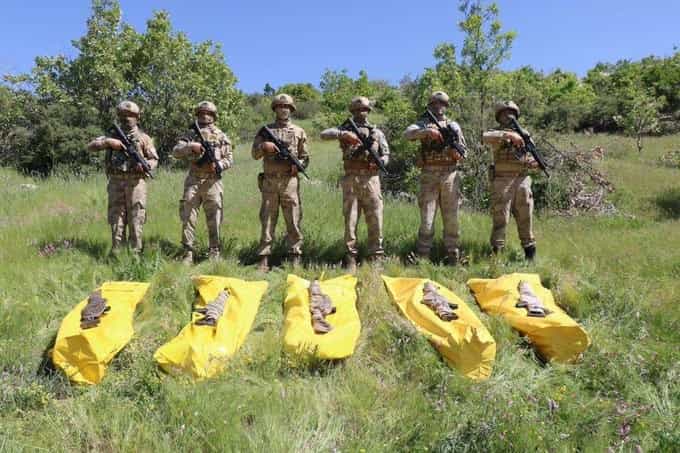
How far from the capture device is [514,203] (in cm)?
593

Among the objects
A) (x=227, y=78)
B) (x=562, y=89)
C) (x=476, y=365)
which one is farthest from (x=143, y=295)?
(x=562, y=89)

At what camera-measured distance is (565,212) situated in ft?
30.9

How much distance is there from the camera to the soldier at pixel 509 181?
5.76 m

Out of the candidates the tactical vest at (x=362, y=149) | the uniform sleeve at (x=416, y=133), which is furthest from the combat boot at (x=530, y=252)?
the tactical vest at (x=362, y=149)

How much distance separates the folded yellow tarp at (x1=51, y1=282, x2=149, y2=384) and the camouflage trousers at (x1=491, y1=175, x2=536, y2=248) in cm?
460

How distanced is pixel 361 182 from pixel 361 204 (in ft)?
0.98

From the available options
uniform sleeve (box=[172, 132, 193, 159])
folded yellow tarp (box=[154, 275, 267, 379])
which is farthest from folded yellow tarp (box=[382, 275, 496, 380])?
uniform sleeve (box=[172, 132, 193, 159])

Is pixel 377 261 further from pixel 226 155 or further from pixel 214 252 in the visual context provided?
pixel 226 155

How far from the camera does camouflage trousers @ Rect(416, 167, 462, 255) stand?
575cm

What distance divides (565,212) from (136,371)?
8.90m

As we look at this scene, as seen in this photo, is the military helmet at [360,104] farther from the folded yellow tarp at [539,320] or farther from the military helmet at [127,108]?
the military helmet at [127,108]

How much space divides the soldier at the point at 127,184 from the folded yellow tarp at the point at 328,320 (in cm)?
240

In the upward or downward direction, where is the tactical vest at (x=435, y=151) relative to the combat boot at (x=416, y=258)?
upward

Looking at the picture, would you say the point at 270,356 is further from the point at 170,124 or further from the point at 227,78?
the point at 227,78
